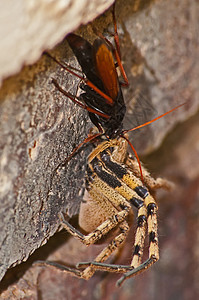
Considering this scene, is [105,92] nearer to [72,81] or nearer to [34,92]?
[72,81]

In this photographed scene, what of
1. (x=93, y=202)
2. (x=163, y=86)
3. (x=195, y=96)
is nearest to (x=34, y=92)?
(x=93, y=202)

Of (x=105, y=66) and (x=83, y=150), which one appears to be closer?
(x=105, y=66)

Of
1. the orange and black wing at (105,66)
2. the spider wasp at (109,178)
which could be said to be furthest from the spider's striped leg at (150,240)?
the orange and black wing at (105,66)

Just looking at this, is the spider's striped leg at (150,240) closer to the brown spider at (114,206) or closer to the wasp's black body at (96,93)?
the brown spider at (114,206)

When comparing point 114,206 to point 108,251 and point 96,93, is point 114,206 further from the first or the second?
point 96,93

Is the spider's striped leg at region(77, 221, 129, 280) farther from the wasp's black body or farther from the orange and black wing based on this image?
the orange and black wing

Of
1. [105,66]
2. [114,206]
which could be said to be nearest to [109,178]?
[114,206]
